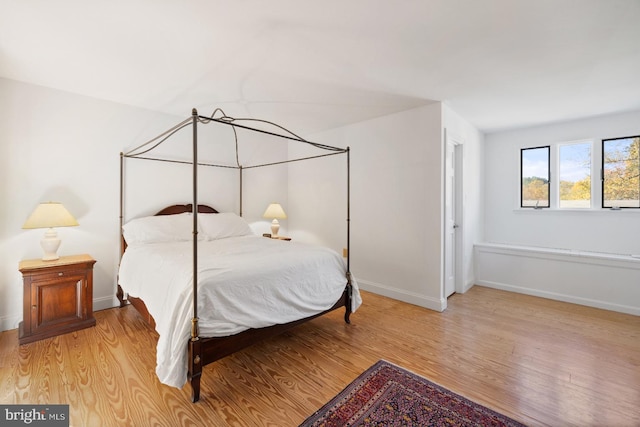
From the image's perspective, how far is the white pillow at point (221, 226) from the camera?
3627mm

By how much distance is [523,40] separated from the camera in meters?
2.04

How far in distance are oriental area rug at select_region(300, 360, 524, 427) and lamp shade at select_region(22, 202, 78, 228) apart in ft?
9.32

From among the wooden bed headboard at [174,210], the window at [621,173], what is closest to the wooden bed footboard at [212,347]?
the wooden bed headboard at [174,210]

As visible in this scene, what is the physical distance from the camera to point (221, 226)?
373 centimetres

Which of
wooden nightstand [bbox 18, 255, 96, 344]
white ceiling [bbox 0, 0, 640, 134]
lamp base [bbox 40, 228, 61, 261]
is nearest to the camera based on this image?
white ceiling [bbox 0, 0, 640, 134]

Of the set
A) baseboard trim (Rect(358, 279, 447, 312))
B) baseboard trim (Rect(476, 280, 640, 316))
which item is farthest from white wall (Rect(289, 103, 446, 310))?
baseboard trim (Rect(476, 280, 640, 316))

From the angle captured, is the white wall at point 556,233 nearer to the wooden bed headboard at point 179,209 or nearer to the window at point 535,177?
the window at point 535,177

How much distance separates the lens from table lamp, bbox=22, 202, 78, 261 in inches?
102

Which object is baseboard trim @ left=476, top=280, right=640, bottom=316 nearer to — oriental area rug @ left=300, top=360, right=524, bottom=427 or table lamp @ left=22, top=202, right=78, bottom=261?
oriental area rug @ left=300, top=360, right=524, bottom=427

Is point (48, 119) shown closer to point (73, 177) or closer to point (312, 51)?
point (73, 177)

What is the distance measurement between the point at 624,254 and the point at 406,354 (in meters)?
3.50

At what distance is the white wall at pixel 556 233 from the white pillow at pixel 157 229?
4332 mm

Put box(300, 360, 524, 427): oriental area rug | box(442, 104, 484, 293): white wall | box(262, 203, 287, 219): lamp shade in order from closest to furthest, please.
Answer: box(300, 360, 524, 427): oriental area rug
box(442, 104, 484, 293): white wall
box(262, 203, 287, 219): lamp shade

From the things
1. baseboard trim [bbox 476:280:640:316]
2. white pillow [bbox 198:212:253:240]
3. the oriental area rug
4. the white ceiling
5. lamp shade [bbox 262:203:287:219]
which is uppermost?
the white ceiling
